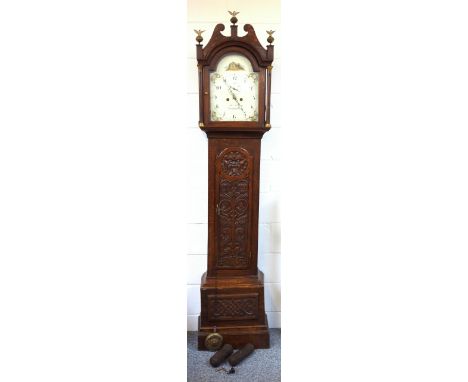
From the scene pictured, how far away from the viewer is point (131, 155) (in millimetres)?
343

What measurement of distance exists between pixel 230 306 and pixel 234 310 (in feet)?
0.09

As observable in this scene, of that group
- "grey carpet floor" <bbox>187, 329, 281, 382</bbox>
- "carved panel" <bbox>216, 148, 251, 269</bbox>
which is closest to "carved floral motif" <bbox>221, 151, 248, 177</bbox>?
"carved panel" <bbox>216, 148, 251, 269</bbox>

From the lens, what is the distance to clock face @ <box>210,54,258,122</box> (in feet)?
4.96

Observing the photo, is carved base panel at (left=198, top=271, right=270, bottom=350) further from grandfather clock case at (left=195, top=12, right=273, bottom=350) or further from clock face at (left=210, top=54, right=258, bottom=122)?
clock face at (left=210, top=54, right=258, bottom=122)

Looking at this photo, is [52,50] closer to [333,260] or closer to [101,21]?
[101,21]

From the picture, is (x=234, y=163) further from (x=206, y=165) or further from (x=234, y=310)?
(x=234, y=310)

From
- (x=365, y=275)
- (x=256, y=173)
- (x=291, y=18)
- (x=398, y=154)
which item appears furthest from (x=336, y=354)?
(x=256, y=173)

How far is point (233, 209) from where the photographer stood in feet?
5.17

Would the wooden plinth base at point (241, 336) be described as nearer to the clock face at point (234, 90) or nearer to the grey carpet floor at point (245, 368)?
the grey carpet floor at point (245, 368)

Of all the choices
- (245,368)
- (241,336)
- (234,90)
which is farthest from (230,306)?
(234,90)

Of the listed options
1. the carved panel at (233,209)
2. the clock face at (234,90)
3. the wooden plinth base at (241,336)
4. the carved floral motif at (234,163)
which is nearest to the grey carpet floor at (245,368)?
the wooden plinth base at (241,336)

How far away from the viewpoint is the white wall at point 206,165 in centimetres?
167

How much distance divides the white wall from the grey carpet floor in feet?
0.86

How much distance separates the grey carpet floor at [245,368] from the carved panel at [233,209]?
1.41 feet
